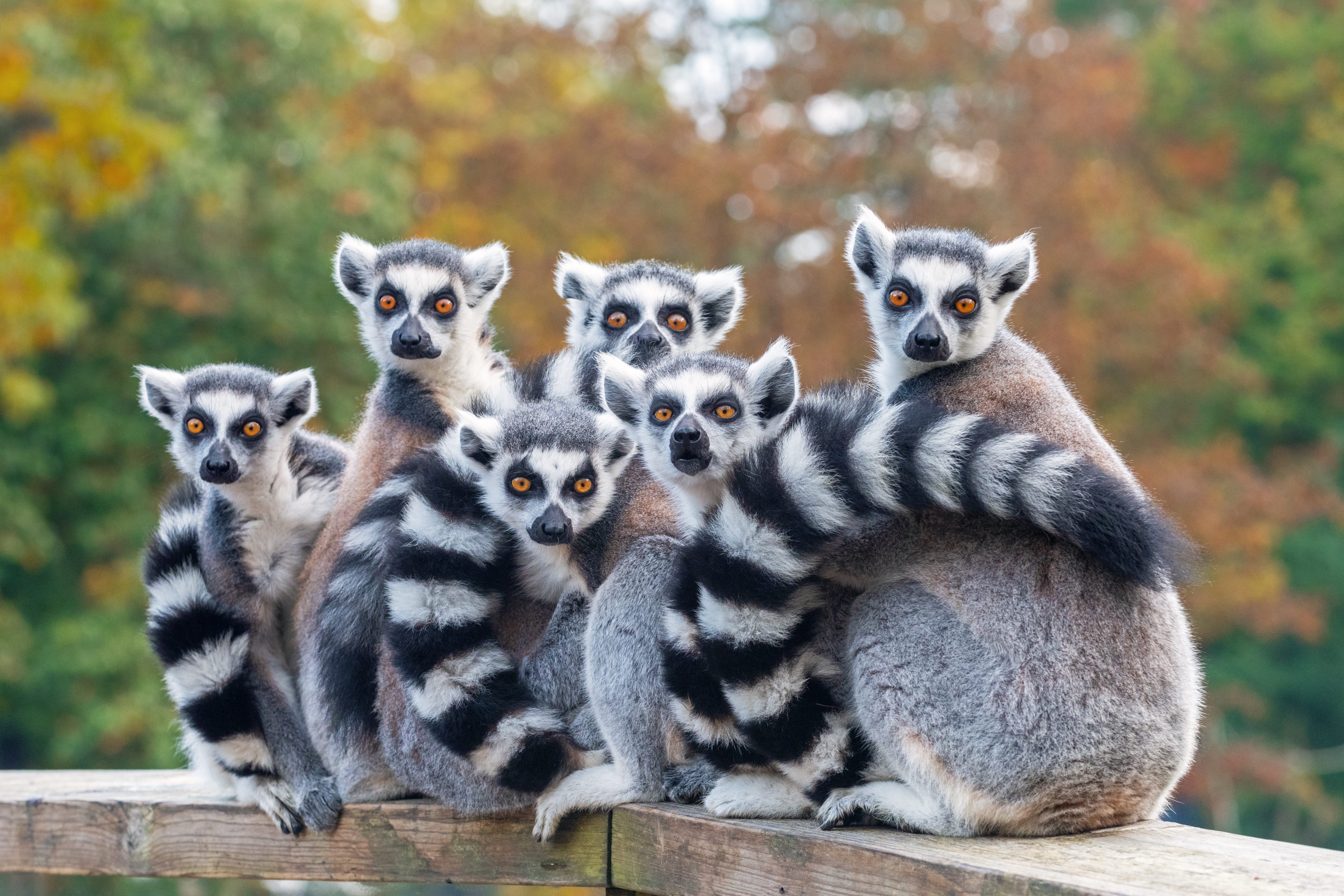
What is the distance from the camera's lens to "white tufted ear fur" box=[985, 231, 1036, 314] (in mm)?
4148

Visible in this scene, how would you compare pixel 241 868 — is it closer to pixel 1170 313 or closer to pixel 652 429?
pixel 652 429

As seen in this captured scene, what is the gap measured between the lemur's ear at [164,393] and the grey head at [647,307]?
4.60ft

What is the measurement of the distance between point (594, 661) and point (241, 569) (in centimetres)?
147

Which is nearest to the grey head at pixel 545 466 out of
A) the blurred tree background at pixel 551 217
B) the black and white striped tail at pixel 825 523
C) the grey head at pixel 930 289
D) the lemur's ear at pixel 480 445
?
the lemur's ear at pixel 480 445

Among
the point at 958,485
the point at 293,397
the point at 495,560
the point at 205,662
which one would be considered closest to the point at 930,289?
the point at 958,485

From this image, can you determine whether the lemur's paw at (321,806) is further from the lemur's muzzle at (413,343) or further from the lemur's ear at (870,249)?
the lemur's ear at (870,249)

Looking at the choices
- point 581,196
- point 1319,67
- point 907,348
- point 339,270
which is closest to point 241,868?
point 339,270

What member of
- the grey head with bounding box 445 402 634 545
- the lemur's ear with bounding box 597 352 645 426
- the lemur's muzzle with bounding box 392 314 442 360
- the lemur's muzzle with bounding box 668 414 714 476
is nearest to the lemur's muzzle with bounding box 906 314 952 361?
the lemur's muzzle with bounding box 668 414 714 476

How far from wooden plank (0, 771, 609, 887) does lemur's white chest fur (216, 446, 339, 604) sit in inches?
29.1

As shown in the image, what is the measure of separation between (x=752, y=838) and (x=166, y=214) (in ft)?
41.2

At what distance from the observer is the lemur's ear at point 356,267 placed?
→ 17.4ft

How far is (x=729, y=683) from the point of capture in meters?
3.23

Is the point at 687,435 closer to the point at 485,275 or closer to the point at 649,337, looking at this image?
the point at 649,337

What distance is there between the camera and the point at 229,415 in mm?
4617
